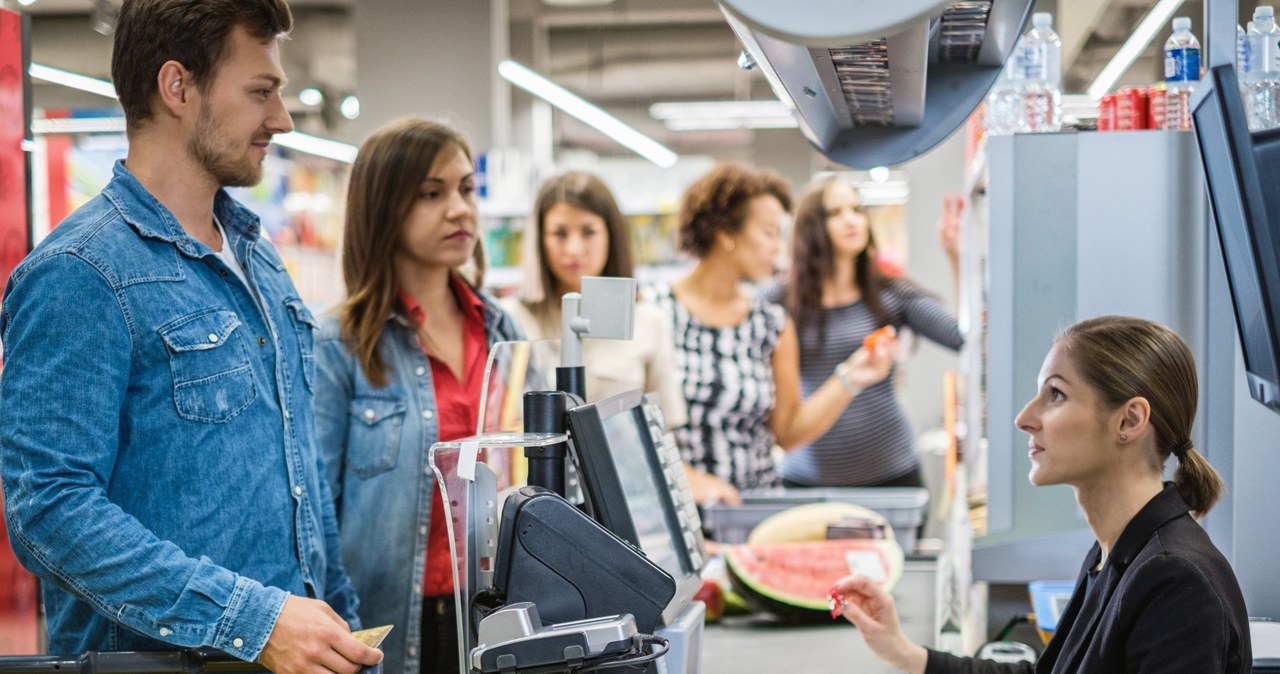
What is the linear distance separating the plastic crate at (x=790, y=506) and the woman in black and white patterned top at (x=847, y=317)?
1647 millimetres

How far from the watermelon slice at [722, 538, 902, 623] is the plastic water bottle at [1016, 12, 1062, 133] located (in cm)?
102

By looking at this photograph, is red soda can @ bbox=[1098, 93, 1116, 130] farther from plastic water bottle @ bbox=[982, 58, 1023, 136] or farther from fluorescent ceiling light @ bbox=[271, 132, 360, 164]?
fluorescent ceiling light @ bbox=[271, 132, 360, 164]

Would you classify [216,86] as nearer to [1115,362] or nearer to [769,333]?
[1115,362]

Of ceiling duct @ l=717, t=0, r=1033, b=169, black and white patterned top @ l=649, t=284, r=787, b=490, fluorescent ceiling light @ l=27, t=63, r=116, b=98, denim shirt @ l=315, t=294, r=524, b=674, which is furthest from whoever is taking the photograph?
fluorescent ceiling light @ l=27, t=63, r=116, b=98

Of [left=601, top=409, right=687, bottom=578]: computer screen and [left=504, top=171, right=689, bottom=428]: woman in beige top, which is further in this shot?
[left=504, top=171, right=689, bottom=428]: woman in beige top

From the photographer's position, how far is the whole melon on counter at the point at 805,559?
241 centimetres

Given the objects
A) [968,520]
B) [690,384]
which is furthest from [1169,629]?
[690,384]

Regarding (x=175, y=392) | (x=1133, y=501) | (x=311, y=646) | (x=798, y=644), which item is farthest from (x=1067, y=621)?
(x=175, y=392)

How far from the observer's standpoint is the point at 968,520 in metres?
2.69

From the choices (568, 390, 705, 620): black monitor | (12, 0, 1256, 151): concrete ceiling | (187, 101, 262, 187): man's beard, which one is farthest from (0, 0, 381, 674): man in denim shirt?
(12, 0, 1256, 151): concrete ceiling

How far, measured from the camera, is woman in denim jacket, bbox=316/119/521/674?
2.20 m

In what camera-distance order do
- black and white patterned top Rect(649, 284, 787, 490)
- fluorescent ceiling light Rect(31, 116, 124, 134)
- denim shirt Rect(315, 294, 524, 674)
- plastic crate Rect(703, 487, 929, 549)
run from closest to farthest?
denim shirt Rect(315, 294, 524, 674)
plastic crate Rect(703, 487, 929, 549)
black and white patterned top Rect(649, 284, 787, 490)
fluorescent ceiling light Rect(31, 116, 124, 134)

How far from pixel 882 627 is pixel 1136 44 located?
4.67 meters

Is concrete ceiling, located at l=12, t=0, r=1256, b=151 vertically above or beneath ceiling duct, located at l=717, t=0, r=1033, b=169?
above
